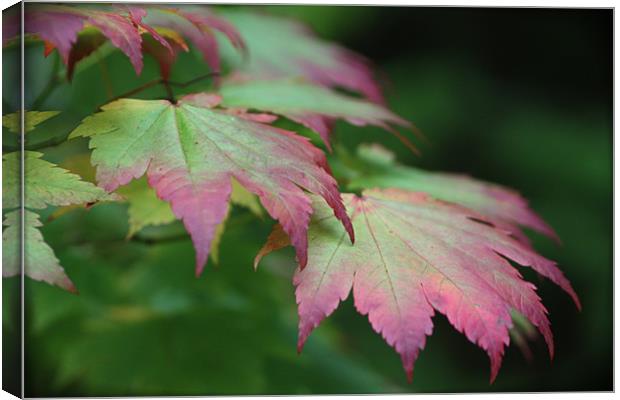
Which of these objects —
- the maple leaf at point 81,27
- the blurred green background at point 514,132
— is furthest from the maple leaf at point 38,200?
the blurred green background at point 514,132

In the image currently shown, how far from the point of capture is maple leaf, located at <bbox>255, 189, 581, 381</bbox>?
0.67m

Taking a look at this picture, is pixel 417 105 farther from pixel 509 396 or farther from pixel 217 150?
pixel 217 150

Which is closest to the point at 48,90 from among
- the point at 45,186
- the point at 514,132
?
the point at 45,186

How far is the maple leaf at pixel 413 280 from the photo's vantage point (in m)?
0.67

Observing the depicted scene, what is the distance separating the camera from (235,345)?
4.30 feet

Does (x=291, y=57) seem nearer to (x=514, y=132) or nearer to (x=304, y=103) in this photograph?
(x=304, y=103)

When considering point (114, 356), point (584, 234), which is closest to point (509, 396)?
point (114, 356)

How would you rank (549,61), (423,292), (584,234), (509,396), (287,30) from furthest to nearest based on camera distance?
(549,61)
(584,234)
(287,30)
(509,396)
(423,292)

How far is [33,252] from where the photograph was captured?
0.73 meters

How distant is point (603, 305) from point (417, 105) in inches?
39.2

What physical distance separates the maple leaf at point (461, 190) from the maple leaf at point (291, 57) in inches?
9.6

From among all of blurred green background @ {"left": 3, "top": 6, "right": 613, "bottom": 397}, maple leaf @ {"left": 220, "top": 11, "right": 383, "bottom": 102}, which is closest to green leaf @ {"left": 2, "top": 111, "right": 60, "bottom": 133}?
maple leaf @ {"left": 220, "top": 11, "right": 383, "bottom": 102}

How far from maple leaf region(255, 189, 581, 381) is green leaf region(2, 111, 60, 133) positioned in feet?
0.90

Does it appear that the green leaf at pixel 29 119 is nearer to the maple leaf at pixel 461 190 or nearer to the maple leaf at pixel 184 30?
the maple leaf at pixel 184 30
